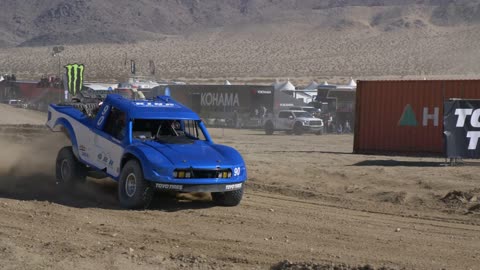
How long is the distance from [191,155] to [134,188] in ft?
3.16

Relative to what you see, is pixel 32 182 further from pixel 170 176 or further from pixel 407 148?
pixel 407 148

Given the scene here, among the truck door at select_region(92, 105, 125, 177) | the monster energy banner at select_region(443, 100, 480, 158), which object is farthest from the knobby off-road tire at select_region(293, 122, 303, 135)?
the truck door at select_region(92, 105, 125, 177)

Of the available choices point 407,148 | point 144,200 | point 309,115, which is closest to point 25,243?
point 144,200

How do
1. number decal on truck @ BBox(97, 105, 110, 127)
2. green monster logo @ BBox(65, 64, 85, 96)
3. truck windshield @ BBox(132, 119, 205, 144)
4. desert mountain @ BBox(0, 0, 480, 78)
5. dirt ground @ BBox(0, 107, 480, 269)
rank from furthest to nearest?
desert mountain @ BBox(0, 0, 480, 78) < green monster logo @ BBox(65, 64, 85, 96) < number decal on truck @ BBox(97, 105, 110, 127) < truck windshield @ BBox(132, 119, 205, 144) < dirt ground @ BBox(0, 107, 480, 269)

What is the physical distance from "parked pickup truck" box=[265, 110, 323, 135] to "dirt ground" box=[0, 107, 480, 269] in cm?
2367

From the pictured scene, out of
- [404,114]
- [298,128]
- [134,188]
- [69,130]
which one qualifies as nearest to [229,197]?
[134,188]

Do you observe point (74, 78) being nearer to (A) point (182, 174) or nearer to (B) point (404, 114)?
(B) point (404, 114)

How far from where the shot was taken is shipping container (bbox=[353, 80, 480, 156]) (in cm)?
2280

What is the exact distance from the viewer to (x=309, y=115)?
138ft

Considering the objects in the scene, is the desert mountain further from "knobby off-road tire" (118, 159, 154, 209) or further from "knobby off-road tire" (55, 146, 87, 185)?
"knobby off-road tire" (118, 159, 154, 209)

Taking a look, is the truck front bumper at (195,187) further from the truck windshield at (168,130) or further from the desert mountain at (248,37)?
the desert mountain at (248,37)

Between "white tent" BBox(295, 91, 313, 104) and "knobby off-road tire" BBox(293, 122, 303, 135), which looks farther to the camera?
"white tent" BBox(295, 91, 313, 104)

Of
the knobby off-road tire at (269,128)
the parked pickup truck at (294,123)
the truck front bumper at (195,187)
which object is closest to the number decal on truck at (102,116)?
the truck front bumper at (195,187)

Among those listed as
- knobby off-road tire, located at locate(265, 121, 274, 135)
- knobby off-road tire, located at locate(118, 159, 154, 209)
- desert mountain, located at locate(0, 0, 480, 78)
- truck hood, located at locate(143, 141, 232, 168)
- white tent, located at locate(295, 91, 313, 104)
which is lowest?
knobby off-road tire, located at locate(265, 121, 274, 135)
